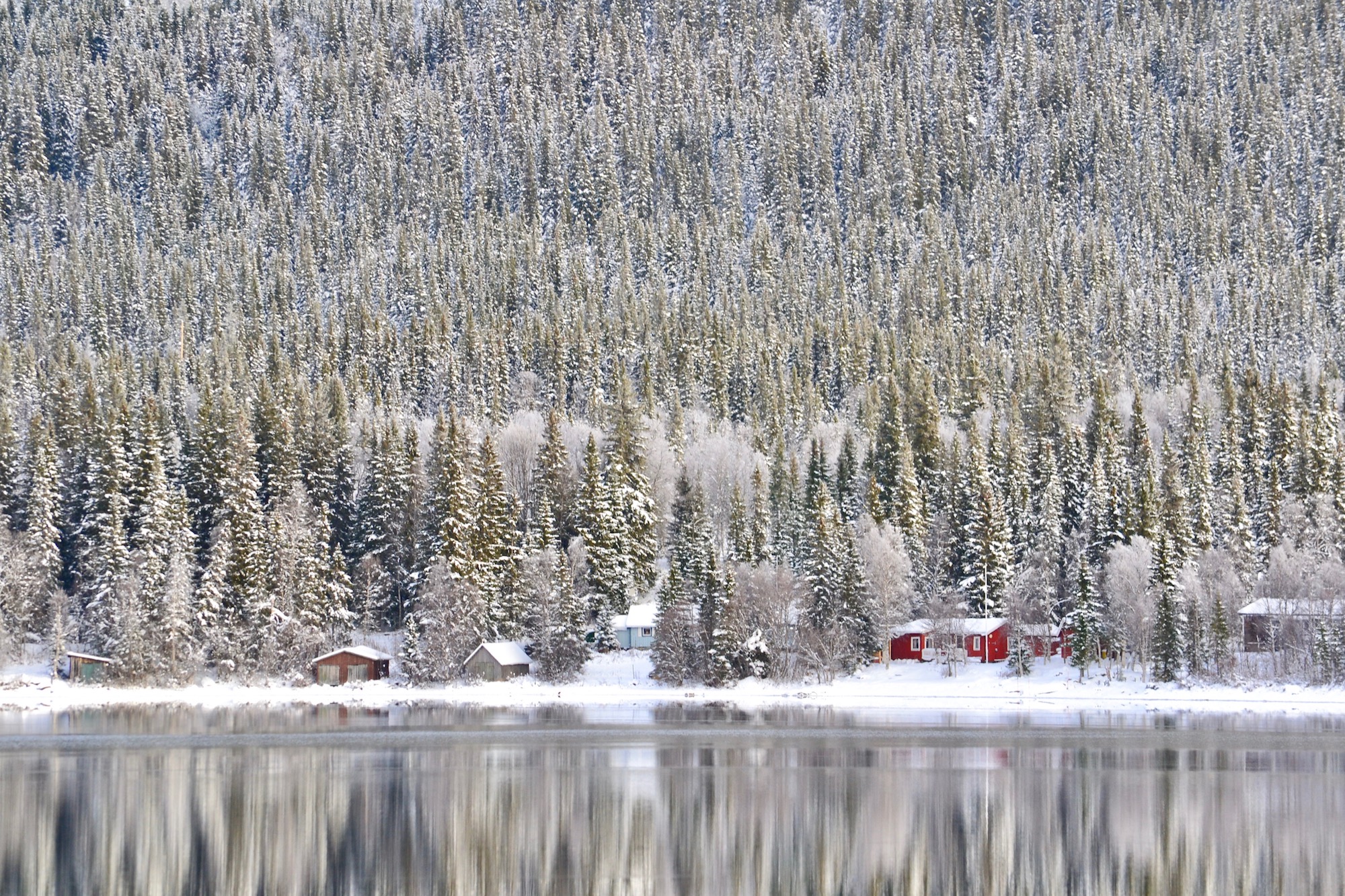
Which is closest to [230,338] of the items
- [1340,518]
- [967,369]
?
[967,369]

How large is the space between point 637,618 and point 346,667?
20.5 m

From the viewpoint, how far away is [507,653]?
10025 cm

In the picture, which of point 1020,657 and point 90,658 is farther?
point 1020,657

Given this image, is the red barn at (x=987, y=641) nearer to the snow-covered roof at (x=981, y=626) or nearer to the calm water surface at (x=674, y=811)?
the snow-covered roof at (x=981, y=626)

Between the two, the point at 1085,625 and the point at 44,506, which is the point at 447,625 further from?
the point at 1085,625

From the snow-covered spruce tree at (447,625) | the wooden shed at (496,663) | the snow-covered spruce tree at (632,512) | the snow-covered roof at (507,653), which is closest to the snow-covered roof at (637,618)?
the snow-covered spruce tree at (632,512)

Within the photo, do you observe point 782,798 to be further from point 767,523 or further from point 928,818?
point 767,523

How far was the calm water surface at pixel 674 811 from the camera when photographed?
108 ft

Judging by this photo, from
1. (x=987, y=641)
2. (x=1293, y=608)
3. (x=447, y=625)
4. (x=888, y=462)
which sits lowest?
(x=987, y=641)

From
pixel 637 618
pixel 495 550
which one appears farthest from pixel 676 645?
pixel 495 550

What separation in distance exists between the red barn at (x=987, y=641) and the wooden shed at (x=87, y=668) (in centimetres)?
5595

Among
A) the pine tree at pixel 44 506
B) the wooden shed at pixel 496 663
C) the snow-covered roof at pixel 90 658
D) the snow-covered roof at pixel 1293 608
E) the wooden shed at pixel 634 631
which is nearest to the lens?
the snow-covered roof at pixel 1293 608

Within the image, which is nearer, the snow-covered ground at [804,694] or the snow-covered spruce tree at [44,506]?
the snow-covered ground at [804,694]

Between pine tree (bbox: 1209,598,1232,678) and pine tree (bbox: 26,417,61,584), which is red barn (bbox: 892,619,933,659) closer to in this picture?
pine tree (bbox: 1209,598,1232,678)
